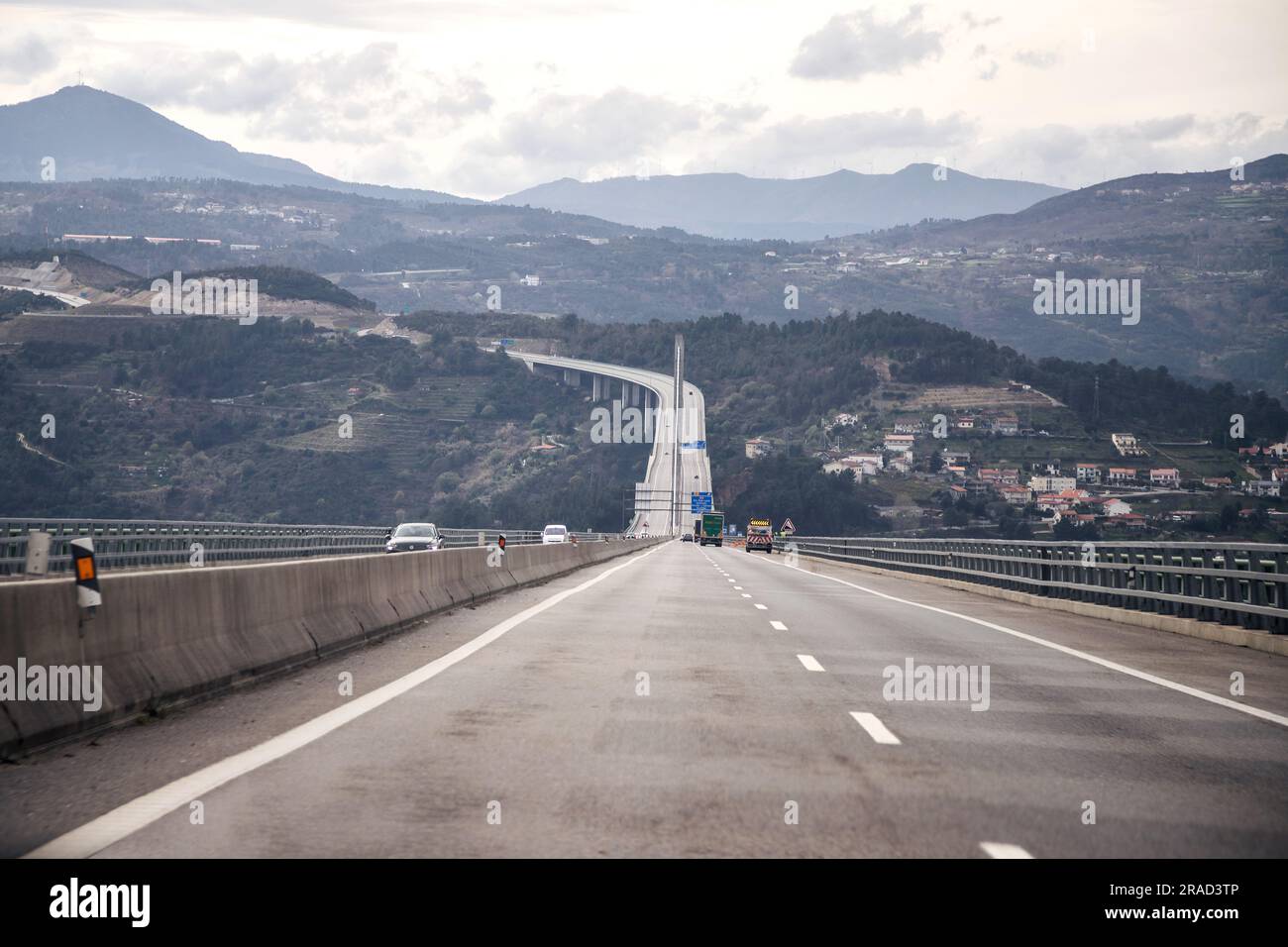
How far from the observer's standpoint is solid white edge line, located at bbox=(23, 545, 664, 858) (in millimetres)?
7332

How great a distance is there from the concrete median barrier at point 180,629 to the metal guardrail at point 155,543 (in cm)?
1333

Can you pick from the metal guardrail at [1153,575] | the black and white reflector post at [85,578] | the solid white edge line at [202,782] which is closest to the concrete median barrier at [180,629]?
the black and white reflector post at [85,578]

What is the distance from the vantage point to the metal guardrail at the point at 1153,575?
68.2 ft

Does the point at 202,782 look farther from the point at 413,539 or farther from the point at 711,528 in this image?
the point at 711,528

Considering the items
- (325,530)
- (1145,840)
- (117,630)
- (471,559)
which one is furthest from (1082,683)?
(325,530)

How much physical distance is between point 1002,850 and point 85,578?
5.93m

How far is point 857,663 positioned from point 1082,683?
2.32 m

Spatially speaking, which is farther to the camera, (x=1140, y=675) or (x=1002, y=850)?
(x=1140, y=675)

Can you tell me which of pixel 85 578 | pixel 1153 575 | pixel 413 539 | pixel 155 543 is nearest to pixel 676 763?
pixel 85 578

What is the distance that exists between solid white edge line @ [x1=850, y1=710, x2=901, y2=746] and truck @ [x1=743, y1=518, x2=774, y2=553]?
99300mm

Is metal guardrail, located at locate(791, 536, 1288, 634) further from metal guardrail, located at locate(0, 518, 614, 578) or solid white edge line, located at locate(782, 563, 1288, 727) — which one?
metal guardrail, located at locate(0, 518, 614, 578)

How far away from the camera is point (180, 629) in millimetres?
12508

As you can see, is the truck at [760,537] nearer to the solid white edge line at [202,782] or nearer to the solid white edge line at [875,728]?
the solid white edge line at [202,782]
